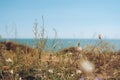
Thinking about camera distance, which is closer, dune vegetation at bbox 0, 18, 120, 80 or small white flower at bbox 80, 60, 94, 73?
dune vegetation at bbox 0, 18, 120, 80

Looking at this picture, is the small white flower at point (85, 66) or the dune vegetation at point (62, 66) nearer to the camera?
the dune vegetation at point (62, 66)

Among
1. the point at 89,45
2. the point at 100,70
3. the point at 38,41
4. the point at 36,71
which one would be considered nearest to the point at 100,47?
the point at 89,45

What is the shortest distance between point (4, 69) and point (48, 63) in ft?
2.30

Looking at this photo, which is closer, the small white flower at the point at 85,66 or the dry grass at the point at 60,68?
the dry grass at the point at 60,68

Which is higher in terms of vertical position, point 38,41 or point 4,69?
point 38,41

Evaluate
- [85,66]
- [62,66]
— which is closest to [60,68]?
[62,66]

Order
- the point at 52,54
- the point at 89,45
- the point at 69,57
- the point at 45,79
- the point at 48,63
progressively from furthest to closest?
the point at 89,45 < the point at 52,54 < the point at 69,57 < the point at 48,63 < the point at 45,79

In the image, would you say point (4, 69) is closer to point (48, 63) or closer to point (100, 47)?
point (48, 63)

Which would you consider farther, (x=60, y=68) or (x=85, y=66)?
(x=85, y=66)

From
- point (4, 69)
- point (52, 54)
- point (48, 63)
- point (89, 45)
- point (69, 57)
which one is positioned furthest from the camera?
point (89, 45)

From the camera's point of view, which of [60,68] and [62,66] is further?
[62,66]

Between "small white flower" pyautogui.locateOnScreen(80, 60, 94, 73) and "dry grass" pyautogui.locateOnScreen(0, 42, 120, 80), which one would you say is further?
"small white flower" pyautogui.locateOnScreen(80, 60, 94, 73)

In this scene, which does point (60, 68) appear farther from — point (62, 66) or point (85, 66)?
point (85, 66)

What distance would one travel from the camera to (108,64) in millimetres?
5473
